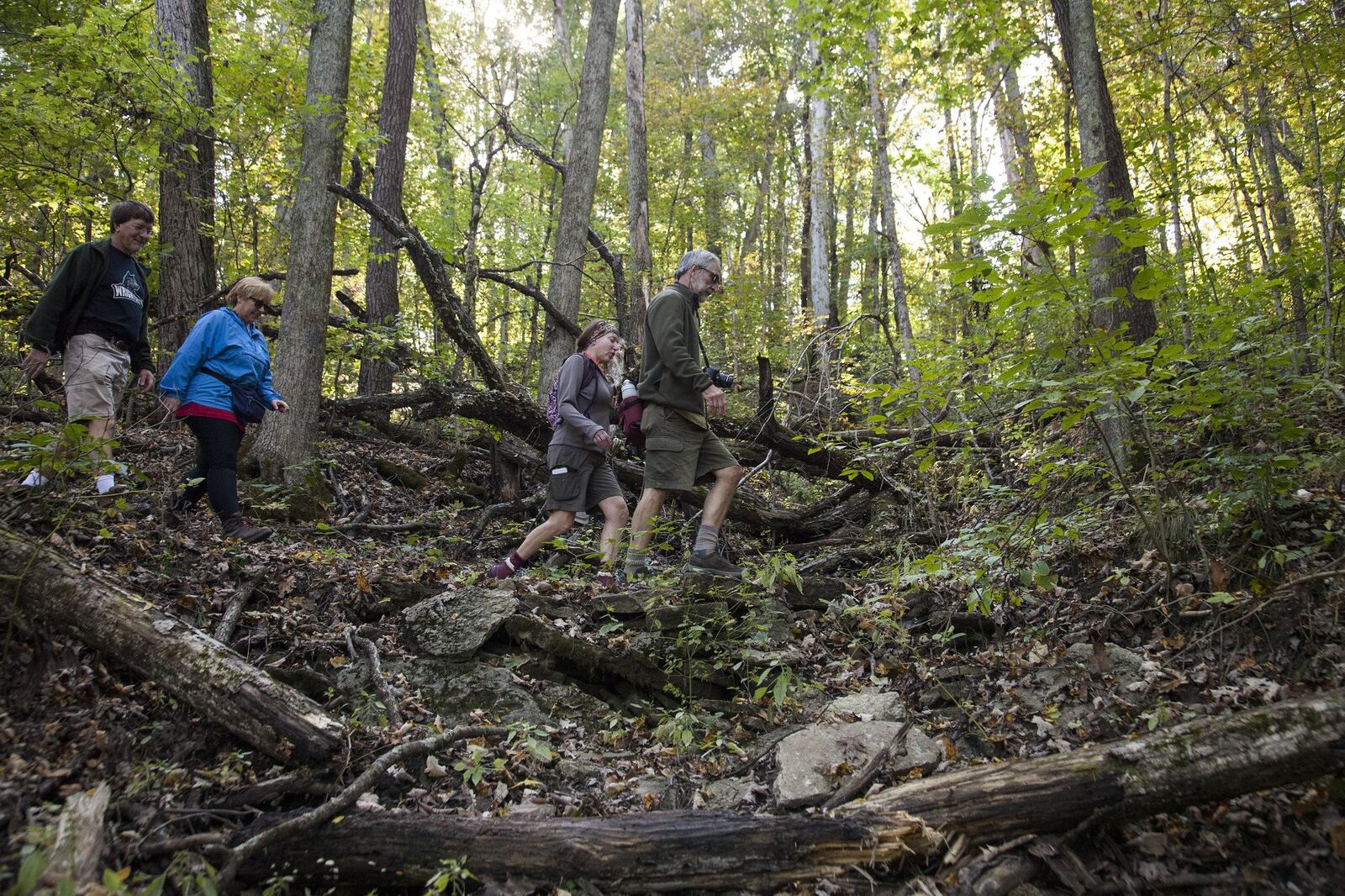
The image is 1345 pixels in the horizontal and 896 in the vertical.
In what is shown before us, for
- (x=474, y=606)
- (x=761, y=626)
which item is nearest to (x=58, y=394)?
(x=474, y=606)

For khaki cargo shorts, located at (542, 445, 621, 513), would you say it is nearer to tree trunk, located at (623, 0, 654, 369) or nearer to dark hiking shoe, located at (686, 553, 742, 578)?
dark hiking shoe, located at (686, 553, 742, 578)

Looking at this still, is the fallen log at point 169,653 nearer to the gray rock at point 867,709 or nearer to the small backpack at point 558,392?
the gray rock at point 867,709

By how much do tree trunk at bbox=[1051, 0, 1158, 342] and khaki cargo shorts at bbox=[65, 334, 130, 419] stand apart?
6.75 metres

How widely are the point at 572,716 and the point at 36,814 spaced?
2.25 meters

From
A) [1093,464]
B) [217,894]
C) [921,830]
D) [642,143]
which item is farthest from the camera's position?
[642,143]

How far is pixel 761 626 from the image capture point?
4.43m

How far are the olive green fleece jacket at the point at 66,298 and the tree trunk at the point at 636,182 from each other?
5379 mm

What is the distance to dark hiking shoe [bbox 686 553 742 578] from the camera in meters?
5.30

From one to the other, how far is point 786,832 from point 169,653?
8.59 ft

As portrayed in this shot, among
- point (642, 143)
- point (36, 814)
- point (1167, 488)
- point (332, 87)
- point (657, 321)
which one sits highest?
point (642, 143)

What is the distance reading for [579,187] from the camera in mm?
9484

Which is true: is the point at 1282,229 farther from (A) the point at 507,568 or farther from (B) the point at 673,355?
(A) the point at 507,568

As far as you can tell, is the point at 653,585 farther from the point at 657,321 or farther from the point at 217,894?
the point at 217,894

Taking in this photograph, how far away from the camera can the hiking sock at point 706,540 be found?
5.41 metres
